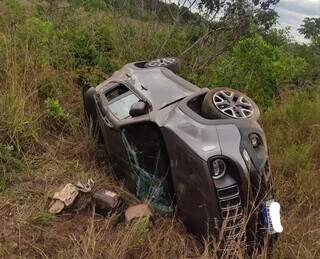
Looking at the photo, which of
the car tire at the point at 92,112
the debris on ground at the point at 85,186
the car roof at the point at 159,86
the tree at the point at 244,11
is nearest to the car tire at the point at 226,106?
the car roof at the point at 159,86

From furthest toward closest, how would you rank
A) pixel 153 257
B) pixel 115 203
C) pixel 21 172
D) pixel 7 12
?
pixel 7 12 < pixel 21 172 < pixel 115 203 < pixel 153 257

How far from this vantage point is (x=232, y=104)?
12.0 ft

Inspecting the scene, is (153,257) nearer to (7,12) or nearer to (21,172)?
(21,172)

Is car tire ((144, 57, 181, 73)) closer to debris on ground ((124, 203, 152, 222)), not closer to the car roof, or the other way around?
the car roof

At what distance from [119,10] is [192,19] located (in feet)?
3.61

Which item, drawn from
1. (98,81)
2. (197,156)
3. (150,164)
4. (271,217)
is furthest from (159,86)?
(98,81)

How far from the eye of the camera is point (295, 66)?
Answer: 6129 mm

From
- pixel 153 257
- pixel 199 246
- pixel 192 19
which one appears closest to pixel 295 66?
pixel 192 19

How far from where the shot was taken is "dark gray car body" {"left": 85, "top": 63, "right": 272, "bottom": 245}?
321 centimetres

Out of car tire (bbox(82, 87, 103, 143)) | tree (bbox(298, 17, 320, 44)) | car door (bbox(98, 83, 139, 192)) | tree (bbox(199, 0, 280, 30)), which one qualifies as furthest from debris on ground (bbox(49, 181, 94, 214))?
tree (bbox(298, 17, 320, 44))

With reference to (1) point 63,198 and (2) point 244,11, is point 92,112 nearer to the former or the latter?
(1) point 63,198

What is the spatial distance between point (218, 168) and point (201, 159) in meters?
0.13

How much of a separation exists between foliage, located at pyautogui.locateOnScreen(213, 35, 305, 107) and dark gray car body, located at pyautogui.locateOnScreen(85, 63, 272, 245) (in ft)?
7.23

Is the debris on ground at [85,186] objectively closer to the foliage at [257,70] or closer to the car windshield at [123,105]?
the car windshield at [123,105]
